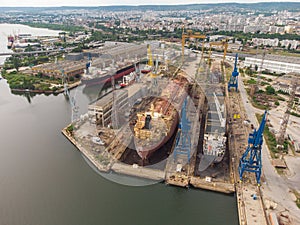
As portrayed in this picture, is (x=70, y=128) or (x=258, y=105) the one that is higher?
(x=258, y=105)

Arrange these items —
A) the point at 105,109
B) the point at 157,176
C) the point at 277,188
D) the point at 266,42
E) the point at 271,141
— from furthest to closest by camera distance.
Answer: the point at 266,42 → the point at 105,109 → the point at 271,141 → the point at 157,176 → the point at 277,188

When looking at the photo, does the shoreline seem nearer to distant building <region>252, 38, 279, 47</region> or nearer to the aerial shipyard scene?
the aerial shipyard scene

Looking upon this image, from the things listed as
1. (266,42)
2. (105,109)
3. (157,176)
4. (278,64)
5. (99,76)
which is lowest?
(157,176)

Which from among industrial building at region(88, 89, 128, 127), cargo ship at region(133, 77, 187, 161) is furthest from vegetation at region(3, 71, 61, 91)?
cargo ship at region(133, 77, 187, 161)

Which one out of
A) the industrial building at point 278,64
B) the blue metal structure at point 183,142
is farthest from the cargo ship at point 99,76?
the industrial building at point 278,64

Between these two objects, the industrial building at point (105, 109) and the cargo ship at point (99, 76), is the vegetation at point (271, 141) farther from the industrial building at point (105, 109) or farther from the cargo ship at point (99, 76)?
the cargo ship at point (99, 76)

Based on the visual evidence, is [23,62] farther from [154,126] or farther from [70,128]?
[154,126]

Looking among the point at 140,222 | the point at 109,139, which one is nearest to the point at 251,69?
the point at 109,139

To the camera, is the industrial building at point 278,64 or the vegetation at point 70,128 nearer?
the vegetation at point 70,128

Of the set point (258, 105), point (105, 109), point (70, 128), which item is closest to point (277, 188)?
point (258, 105)
